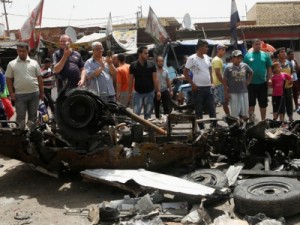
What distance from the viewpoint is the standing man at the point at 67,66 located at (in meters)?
6.44

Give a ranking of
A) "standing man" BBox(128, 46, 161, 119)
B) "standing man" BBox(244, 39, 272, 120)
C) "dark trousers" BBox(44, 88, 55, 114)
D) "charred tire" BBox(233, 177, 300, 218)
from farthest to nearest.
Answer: "dark trousers" BBox(44, 88, 55, 114)
"standing man" BBox(244, 39, 272, 120)
"standing man" BBox(128, 46, 161, 119)
"charred tire" BBox(233, 177, 300, 218)

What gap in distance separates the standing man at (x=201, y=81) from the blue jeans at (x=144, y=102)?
0.81 m

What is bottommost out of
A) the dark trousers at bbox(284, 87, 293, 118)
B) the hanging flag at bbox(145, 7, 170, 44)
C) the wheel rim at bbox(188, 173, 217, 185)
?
the wheel rim at bbox(188, 173, 217, 185)

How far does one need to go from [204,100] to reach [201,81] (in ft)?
1.24

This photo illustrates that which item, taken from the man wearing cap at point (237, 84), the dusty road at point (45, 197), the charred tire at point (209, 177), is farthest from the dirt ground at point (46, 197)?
the man wearing cap at point (237, 84)

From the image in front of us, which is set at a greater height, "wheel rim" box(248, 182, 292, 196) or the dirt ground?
"wheel rim" box(248, 182, 292, 196)

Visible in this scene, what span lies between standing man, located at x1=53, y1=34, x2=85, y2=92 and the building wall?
31553 millimetres

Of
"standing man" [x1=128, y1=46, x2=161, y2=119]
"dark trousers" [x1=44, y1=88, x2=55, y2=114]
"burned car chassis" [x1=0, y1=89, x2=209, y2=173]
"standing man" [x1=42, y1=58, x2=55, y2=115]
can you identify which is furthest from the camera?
"standing man" [x1=42, y1=58, x2=55, y2=115]

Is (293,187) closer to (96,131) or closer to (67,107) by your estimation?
(96,131)

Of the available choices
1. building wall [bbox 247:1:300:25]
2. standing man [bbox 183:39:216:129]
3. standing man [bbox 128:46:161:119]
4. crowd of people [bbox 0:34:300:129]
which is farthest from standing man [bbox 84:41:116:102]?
building wall [bbox 247:1:300:25]

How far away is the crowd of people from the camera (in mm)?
6578

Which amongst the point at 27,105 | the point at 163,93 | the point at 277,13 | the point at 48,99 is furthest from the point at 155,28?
the point at 277,13

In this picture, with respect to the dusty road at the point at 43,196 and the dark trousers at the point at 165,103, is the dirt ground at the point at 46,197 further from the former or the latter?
the dark trousers at the point at 165,103

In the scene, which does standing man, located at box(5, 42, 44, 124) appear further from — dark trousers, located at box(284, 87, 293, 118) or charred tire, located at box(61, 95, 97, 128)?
dark trousers, located at box(284, 87, 293, 118)
